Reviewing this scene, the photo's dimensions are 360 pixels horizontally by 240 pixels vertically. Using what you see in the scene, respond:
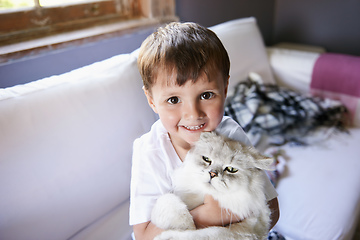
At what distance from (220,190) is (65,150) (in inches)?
18.0

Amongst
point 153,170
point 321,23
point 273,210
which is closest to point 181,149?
point 153,170

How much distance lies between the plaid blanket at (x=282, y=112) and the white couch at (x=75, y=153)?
0.37 meters

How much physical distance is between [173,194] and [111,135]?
334 mm

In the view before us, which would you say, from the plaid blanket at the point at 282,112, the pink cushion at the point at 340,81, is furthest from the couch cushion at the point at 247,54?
the pink cushion at the point at 340,81

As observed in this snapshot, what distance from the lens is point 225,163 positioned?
439 millimetres

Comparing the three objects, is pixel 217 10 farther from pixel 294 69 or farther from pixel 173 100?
pixel 173 100

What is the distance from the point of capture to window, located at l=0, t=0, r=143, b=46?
109cm

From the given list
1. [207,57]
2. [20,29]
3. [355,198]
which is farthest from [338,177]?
[20,29]

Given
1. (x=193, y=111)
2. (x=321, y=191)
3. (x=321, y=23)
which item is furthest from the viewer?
(x=321, y=23)

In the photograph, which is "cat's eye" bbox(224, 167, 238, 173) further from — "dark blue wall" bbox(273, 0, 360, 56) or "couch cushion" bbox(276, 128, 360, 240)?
"dark blue wall" bbox(273, 0, 360, 56)

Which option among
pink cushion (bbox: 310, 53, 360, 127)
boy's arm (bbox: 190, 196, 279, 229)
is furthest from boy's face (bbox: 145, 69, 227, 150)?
pink cushion (bbox: 310, 53, 360, 127)

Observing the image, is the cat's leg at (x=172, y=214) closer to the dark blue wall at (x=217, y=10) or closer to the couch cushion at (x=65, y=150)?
the couch cushion at (x=65, y=150)

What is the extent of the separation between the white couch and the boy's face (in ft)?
0.38

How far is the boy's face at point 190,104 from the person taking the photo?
1.41 feet
